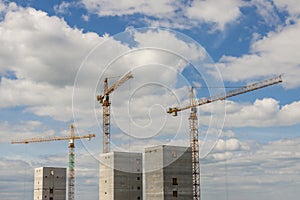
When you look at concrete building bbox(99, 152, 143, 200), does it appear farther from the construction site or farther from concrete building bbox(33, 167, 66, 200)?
concrete building bbox(33, 167, 66, 200)

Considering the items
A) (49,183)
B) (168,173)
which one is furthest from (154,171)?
(49,183)

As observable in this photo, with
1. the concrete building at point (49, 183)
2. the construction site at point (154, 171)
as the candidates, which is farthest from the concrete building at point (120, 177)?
the concrete building at point (49, 183)

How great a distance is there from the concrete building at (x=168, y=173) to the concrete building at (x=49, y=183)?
6620cm

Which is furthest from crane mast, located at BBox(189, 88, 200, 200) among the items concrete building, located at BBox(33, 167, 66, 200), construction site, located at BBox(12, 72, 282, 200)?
concrete building, located at BBox(33, 167, 66, 200)

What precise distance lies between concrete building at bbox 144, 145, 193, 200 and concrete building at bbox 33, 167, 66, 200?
6620 centimetres

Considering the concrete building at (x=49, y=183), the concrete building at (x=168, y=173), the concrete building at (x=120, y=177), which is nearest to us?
the concrete building at (x=168, y=173)

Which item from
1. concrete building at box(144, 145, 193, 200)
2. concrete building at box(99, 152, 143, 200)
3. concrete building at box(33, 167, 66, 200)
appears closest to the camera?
concrete building at box(144, 145, 193, 200)

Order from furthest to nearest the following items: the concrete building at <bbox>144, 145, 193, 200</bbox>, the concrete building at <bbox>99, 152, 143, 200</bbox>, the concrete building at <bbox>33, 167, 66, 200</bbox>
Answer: the concrete building at <bbox>33, 167, 66, 200</bbox> < the concrete building at <bbox>99, 152, 143, 200</bbox> < the concrete building at <bbox>144, 145, 193, 200</bbox>

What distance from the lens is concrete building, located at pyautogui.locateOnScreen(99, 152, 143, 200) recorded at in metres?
140

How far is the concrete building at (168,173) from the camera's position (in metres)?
125

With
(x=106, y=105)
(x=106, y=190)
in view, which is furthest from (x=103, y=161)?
(x=106, y=105)

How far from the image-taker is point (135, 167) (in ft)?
474

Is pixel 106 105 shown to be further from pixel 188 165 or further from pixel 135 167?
pixel 188 165

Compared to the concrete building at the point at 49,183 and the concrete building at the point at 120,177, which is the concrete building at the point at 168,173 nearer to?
the concrete building at the point at 120,177
